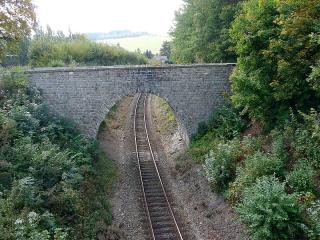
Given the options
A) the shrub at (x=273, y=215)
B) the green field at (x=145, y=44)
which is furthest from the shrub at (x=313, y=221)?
the green field at (x=145, y=44)

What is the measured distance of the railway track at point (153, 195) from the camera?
14.5m

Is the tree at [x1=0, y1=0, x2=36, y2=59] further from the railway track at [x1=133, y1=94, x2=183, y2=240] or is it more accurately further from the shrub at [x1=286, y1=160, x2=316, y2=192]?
the shrub at [x1=286, y1=160, x2=316, y2=192]

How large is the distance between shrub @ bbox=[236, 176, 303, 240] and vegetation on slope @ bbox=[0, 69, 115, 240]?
18.3ft

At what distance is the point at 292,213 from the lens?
448 inches

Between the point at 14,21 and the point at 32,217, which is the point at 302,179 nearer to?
the point at 32,217

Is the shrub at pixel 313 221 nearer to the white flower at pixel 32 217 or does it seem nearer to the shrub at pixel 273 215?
the shrub at pixel 273 215

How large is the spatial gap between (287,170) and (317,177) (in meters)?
Result: 1.26

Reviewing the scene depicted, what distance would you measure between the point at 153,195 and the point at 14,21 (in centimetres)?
943

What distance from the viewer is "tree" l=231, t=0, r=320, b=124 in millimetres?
13836

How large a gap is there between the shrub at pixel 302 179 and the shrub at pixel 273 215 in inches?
36.9

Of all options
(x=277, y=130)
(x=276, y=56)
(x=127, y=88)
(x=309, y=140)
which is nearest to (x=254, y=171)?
(x=309, y=140)

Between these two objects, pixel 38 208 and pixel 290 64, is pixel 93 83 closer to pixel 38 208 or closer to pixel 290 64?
pixel 38 208

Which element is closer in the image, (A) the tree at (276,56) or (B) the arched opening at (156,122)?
(A) the tree at (276,56)

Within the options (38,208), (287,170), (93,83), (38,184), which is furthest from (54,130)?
(287,170)
